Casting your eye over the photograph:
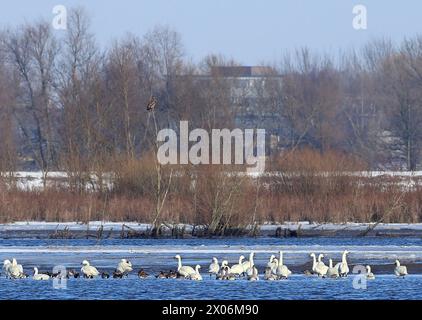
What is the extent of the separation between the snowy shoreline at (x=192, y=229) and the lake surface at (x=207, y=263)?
40.3 inches

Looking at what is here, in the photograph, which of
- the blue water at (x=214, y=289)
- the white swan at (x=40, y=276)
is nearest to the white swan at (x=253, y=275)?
the blue water at (x=214, y=289)

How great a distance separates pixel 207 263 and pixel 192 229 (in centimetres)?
872

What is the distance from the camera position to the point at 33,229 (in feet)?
128

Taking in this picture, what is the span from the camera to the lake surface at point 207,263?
76.0 feet

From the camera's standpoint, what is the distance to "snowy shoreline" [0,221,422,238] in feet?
122

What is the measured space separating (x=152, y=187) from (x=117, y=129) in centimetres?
2014

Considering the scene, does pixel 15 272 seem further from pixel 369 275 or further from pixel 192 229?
pixel 192 229

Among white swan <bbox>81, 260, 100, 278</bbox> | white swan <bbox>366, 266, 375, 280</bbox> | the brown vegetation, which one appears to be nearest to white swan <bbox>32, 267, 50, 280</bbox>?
white swan <bbox>81, 260, 100, 278</bbox>

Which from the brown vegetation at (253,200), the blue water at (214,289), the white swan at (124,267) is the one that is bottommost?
the blue water at (214,289)

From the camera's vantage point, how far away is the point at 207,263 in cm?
2905

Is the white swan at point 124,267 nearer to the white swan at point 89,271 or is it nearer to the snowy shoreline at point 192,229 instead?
the white swan at point 89,271

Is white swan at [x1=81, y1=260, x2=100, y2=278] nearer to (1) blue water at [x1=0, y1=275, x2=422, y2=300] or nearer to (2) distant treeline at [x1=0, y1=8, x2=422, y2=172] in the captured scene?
(1) blue water at [x1=0, y1=275, x2=422, y2=300]
